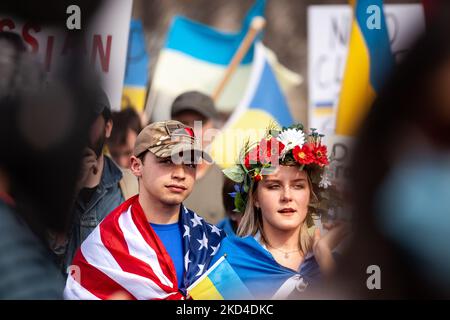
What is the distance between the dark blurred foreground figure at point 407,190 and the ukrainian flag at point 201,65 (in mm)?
2083

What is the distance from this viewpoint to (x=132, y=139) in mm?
5066

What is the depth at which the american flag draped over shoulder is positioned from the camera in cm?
337

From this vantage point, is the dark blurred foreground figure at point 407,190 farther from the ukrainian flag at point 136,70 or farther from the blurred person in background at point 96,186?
the ukrainian flag at point 136,70

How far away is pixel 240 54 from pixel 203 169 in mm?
1256

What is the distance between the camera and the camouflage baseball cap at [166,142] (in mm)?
3459

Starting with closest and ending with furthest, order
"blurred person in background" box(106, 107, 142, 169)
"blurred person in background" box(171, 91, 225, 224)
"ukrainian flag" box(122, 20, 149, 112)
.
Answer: "blurred person in background" box(106, 107, 142, 169) < "blurred person in background" box(171, 91, 225, 224) < "ukrainian flag" box(122, 20, 149, 112)

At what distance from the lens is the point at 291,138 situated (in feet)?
11.8

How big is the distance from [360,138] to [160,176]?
103cm

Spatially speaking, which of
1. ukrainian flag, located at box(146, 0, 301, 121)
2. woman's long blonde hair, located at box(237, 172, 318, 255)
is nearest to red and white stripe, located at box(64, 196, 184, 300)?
woman's long blonde hair, located at box(237, 172, 318, 255)

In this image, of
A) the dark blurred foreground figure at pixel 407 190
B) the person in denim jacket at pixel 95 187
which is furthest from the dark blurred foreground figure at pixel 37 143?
the dark blurred foreground figure at pixel 407 190

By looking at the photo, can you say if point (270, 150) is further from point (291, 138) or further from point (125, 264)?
point (125, 264)

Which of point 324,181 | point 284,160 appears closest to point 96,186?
point 284,160

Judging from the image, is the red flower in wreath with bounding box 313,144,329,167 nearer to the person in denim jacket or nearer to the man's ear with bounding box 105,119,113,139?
the person in denim jacket

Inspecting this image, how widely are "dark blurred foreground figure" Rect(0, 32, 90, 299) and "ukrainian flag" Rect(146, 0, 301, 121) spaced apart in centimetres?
96
